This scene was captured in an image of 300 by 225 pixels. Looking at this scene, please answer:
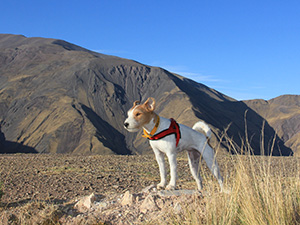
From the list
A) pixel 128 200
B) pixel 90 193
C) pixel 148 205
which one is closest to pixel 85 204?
pixel 128 200

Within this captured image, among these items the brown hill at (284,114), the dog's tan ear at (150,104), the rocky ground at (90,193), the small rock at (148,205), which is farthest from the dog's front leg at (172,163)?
the brown hill at (284,114)

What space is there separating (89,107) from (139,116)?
5629 cm

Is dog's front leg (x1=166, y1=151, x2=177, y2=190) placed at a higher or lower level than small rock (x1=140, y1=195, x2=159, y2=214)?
higher

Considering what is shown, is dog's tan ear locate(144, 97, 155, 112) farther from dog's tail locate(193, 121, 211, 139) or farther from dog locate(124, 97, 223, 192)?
dog's tail locate(193, 121, 211, 139)

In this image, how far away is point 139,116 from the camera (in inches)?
205

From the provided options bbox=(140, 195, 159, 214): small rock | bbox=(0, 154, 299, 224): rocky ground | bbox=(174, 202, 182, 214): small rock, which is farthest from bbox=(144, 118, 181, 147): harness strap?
bbox=(174, 202, 182, 214): small rock

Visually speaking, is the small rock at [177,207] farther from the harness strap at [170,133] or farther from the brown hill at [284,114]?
the brown hill at [284,114]

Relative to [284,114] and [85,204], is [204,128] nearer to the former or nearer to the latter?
[85,204]

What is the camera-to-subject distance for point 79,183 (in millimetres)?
9633

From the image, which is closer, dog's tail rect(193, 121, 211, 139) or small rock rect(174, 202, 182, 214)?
small rock rect(174, 202, 182, 214)

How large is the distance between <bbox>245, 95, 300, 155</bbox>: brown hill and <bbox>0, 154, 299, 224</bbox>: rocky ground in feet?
227

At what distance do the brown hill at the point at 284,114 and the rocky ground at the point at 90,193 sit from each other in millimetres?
69097

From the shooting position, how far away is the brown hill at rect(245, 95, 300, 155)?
84131 mm

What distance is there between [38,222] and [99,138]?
44057 mm
